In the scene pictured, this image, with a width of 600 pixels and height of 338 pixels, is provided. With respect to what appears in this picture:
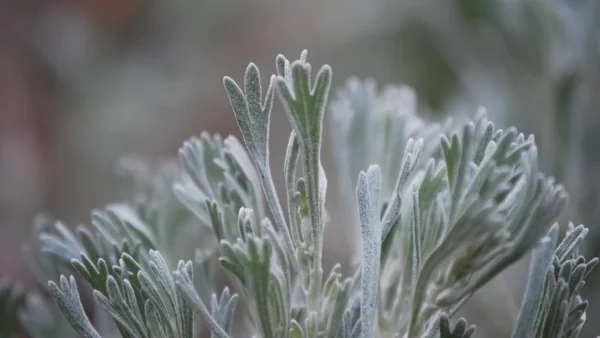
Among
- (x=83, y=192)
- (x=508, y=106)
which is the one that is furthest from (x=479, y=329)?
(x=83, y=192)

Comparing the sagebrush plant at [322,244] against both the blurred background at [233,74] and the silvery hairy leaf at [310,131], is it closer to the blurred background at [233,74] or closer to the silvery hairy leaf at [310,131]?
the silvery hairy leaf at [310,131]

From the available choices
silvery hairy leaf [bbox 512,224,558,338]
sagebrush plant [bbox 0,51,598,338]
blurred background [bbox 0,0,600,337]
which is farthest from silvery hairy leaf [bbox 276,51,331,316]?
blurred background [bbox 0,0,600,337]

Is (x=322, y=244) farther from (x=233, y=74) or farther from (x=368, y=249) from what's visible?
(x=233, y=74)

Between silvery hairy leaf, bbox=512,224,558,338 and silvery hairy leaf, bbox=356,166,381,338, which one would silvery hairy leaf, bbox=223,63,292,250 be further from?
silvery hairy leaf, bbox=512,224,558,338

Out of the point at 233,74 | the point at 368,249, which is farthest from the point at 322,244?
the point at 233,74

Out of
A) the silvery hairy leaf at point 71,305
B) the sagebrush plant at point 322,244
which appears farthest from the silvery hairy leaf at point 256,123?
the silvery hairy leaf at point 71,305

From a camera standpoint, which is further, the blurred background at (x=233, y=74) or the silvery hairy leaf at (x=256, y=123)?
the blurred background at (x=233, y=74)
